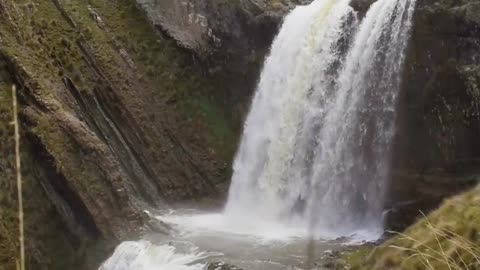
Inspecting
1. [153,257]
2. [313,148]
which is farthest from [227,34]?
[153,257]

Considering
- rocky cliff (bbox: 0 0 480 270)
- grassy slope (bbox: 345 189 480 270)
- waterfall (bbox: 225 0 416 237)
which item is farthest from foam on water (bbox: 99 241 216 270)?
grassy slope (bbox: 345 189 480 270)

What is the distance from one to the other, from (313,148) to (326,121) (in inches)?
30.7

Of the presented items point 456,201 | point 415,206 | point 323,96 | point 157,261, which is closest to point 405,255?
point 456,201

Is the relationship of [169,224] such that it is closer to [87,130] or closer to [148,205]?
[148,205]

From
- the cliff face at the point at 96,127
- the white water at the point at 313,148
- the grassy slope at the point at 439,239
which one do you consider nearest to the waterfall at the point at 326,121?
the white water at the point at 313,148

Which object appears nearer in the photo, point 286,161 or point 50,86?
point 50,86

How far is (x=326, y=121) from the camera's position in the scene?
15.0 m

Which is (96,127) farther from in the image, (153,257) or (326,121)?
(326,121)

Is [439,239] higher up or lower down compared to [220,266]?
higher up

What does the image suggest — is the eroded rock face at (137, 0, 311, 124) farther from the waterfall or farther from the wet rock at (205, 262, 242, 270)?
the wet rock at (205, 262, 242, 270)

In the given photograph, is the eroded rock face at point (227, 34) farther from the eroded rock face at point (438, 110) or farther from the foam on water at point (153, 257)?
the foam on water at point (153, 257)

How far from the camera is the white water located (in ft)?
42.5

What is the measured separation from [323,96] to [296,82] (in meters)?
1.15

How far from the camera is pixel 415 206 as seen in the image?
517 inches
